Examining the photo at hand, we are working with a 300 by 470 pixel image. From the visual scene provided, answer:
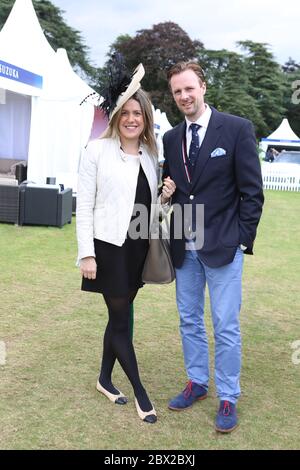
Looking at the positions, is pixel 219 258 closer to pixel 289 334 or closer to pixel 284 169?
pixel 289 334

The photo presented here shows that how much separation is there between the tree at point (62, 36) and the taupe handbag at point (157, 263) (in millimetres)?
44896

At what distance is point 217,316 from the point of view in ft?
9.54

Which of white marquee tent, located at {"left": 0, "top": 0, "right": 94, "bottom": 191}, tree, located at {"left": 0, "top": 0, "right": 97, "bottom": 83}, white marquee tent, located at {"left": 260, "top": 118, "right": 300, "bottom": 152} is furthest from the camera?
tree, located at {"left": 0, "top": 0, "right": 97, "bottom": 83}

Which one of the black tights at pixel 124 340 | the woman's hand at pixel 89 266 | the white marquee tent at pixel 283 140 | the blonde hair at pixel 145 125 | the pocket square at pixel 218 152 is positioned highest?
the white marquee tent at pixel 283 140

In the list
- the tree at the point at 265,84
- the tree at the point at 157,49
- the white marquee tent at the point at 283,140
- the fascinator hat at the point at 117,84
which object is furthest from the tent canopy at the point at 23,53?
the tree at the point at 265,84

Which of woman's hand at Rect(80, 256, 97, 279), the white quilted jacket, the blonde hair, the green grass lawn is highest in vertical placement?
the blonde hair

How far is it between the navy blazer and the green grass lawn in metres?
0.95

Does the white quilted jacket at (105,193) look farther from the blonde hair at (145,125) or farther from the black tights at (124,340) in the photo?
the black tights at (124,340)

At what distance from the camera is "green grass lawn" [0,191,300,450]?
2.79 meters

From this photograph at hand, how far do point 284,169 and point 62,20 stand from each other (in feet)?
124

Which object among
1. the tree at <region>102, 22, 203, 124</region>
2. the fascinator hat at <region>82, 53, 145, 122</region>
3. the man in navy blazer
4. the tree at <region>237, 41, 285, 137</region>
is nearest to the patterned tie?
the man in navy blazer

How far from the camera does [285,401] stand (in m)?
3.25

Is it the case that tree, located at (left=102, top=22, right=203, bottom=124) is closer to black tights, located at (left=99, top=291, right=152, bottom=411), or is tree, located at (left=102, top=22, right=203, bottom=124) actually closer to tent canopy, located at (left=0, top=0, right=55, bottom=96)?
tent canopy, located at (left=0, top=0, right=55, bottom=96)

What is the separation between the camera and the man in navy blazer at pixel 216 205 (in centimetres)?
278
